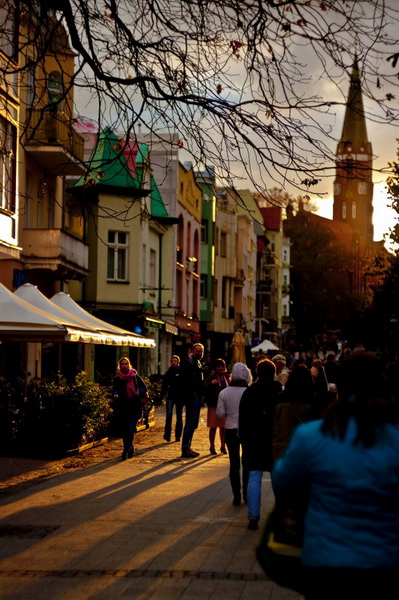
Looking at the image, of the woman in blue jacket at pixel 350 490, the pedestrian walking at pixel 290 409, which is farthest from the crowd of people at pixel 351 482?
the pedestrian walking at pixel 290 409

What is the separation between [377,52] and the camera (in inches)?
370

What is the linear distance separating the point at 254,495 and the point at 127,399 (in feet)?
25.2

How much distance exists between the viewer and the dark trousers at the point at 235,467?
12.8m

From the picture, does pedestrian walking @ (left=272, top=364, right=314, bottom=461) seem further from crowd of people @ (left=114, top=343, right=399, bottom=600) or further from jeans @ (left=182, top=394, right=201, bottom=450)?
jeans @ (left=182, top=394, right=201, bottom=450)

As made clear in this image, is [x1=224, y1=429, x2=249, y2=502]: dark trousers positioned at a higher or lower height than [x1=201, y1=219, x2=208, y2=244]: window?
lower

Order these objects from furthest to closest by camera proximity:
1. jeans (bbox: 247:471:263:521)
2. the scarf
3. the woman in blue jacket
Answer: the scarf
jeans (bbox: 247:471:263:521)
the woman in blue jacket

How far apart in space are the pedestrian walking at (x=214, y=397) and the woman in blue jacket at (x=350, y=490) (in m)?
14.8

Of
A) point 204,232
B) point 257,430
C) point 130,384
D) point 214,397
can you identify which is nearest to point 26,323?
point 130,384

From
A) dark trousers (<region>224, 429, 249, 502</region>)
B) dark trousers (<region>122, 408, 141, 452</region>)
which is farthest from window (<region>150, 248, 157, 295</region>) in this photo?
dark trousers (<region>224, 429, 249, 502</region>)

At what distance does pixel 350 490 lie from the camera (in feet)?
13.3

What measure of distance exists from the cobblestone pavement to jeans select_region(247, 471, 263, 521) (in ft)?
0.63

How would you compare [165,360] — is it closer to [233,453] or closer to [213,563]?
[233,453]

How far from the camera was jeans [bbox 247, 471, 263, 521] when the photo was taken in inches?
431

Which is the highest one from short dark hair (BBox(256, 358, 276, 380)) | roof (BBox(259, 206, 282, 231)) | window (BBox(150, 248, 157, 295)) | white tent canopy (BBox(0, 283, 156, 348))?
roof (BBox(259, 206, 282, 231))
